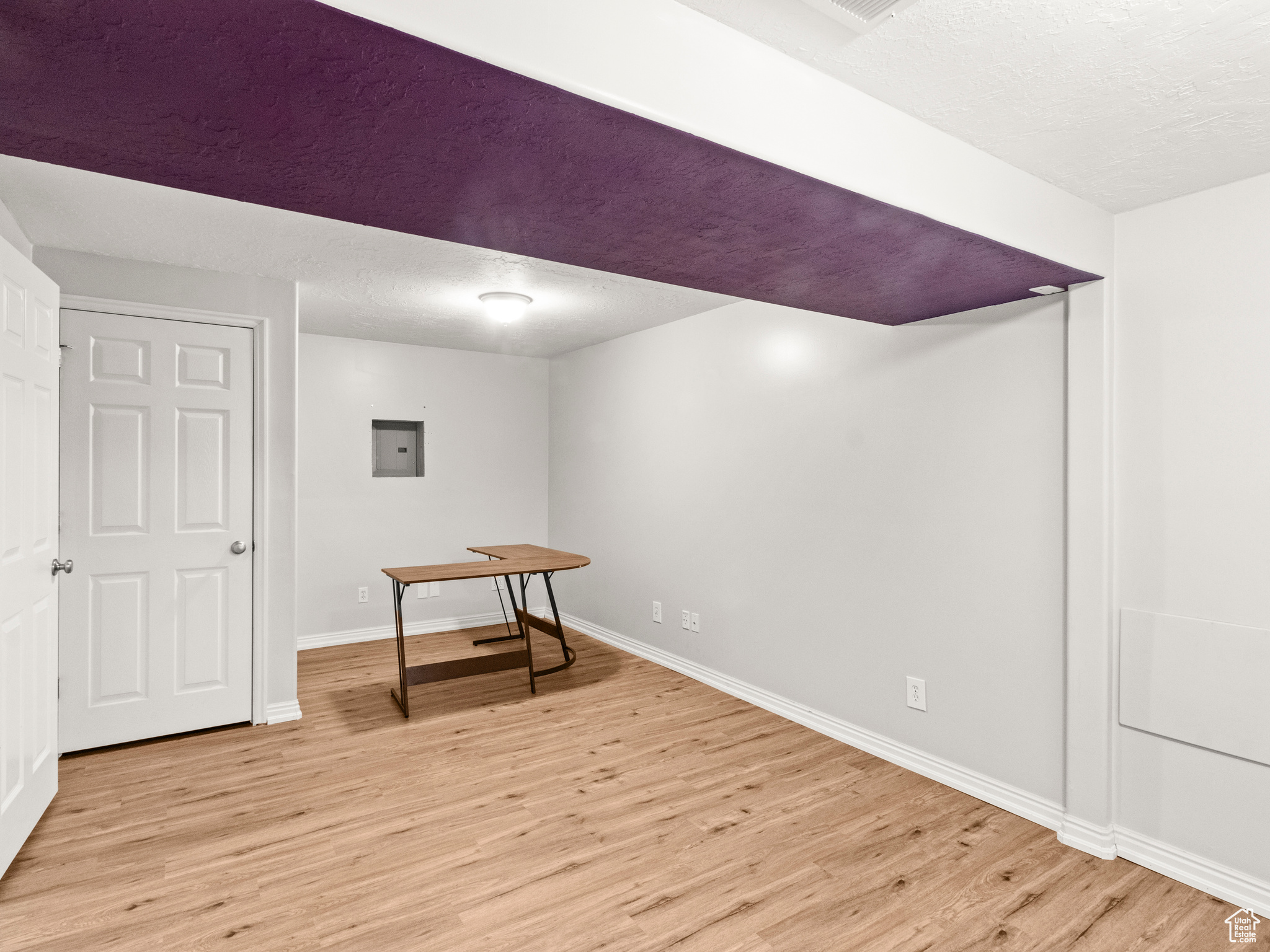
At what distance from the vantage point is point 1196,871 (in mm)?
2197

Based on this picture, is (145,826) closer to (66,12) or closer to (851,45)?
(66,12)

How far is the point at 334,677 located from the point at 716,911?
10.1 feet

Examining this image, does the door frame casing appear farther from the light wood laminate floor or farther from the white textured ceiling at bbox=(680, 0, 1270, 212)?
the white textured ceiling at bbox=(680, 0, 1270, 212)

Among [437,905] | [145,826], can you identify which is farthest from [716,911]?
[145,826]

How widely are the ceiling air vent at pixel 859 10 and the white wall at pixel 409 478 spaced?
450 centimetres

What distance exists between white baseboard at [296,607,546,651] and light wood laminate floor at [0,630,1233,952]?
1.66 meters

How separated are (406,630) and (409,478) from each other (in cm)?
120

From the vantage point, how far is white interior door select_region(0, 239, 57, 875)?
2064 mm

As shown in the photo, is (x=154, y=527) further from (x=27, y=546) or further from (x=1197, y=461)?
(x=1197, y=461)

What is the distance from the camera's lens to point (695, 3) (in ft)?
4.43

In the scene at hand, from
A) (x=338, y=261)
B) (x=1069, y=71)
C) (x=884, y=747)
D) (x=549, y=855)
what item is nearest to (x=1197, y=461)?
(x=1069, y=71)

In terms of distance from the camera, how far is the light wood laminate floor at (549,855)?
194 centimetres

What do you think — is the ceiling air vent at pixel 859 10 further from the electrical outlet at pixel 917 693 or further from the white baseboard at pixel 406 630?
the white baseboard at pixel 406 630

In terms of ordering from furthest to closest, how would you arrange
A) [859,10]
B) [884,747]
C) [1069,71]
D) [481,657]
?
[481,657]
[884,747]
[1069,71]
[859,10]
